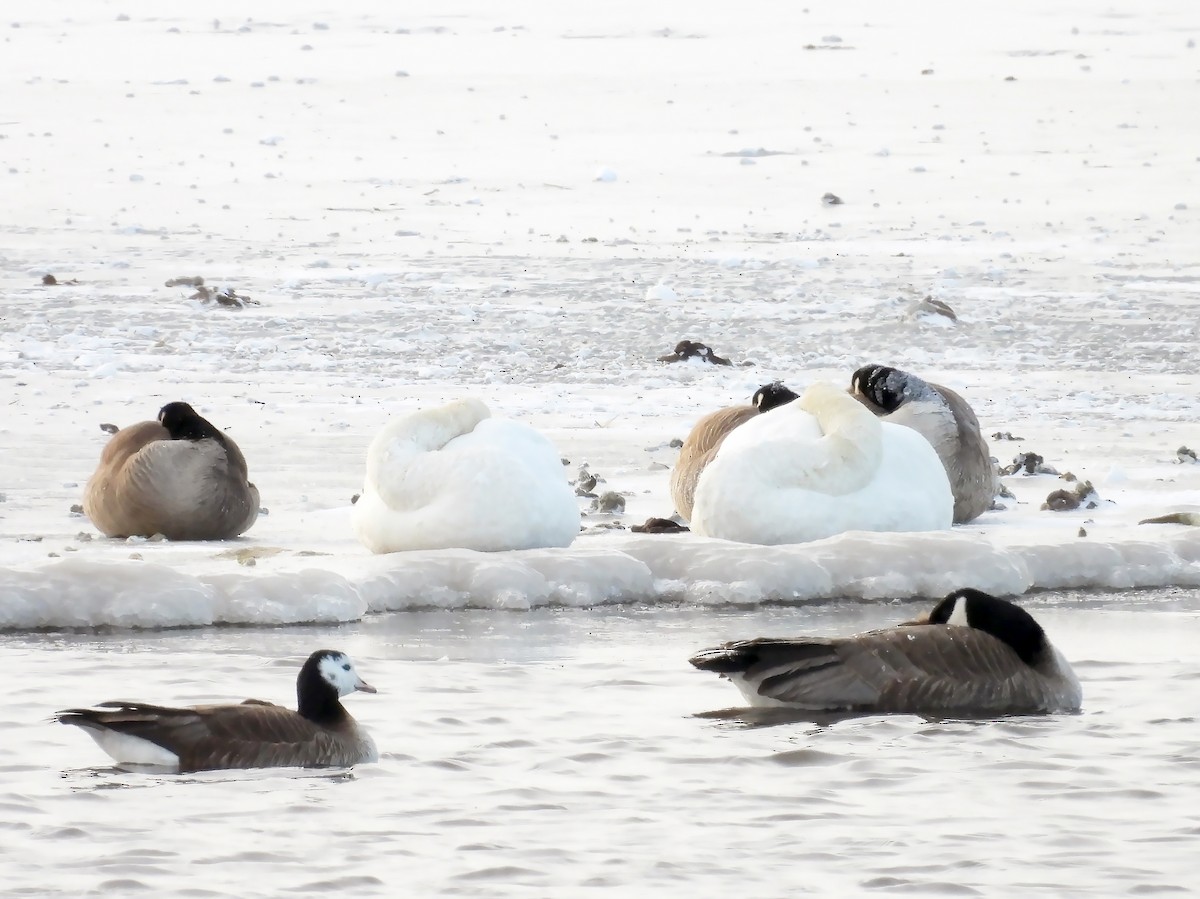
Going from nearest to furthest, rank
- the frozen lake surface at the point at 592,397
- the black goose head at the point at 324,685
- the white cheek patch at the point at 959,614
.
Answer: the frozen lake surface at the point at 592,397, the black goose head at the point at 324,685, the white cheek patch at the point at 959,614

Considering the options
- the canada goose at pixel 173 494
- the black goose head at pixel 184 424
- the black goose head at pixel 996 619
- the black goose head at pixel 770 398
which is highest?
the black goose head at pixel 770 398

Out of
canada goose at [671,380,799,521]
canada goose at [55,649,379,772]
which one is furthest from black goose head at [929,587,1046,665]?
canada goose at [671,380,799,521]

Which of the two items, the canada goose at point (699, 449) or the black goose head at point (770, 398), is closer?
the canada goose at point (699, 449)

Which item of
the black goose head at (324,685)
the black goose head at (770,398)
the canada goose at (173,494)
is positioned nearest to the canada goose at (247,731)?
the black goose head at (324,685)

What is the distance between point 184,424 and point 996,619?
180 inches

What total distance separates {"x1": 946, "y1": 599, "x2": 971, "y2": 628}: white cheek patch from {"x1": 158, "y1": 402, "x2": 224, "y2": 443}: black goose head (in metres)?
4.19

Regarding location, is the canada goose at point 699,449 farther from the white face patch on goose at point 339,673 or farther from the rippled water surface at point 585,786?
the white face patch on goose at point 339,673

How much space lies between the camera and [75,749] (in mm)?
6566

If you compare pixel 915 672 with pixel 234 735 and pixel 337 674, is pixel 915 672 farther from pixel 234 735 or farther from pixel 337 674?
pixel 234 735

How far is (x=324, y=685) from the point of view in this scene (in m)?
6.46

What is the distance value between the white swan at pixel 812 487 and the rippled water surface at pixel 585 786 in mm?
1250

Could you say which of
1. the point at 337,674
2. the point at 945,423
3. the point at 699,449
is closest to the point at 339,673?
the point at 337,674

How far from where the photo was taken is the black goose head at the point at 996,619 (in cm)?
729

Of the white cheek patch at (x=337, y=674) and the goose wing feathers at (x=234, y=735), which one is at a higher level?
the white cheek patch at (x=337, y=674)
